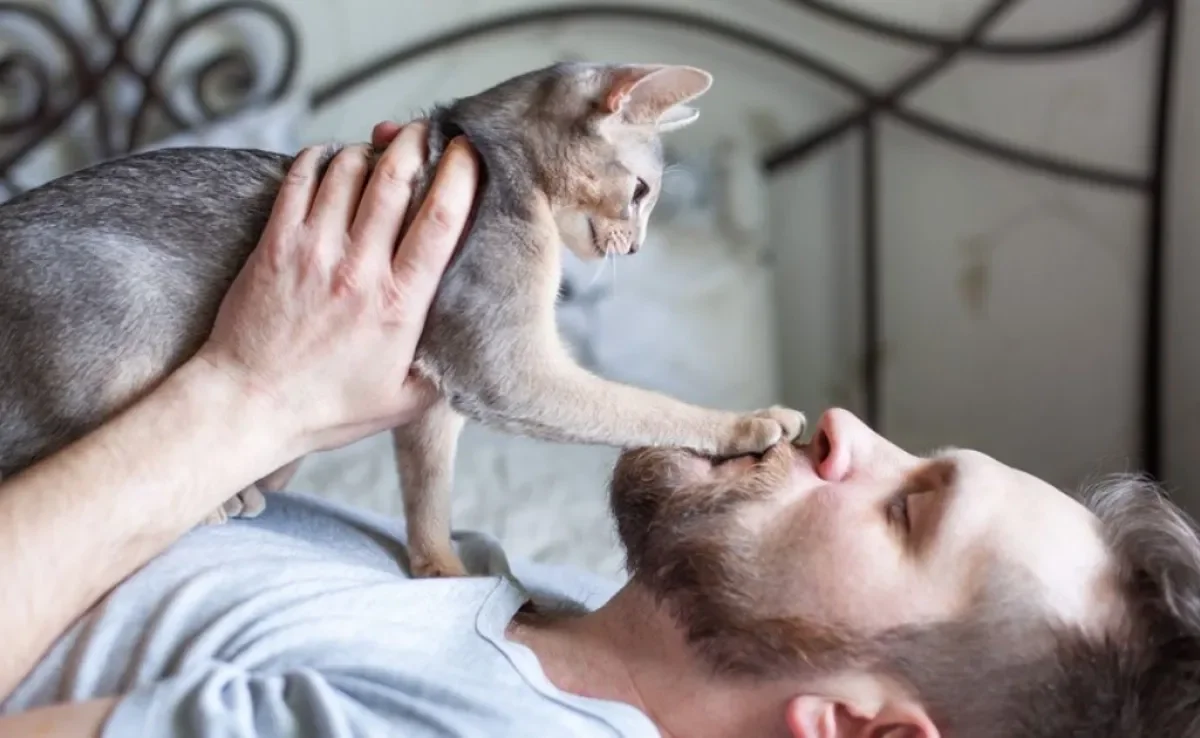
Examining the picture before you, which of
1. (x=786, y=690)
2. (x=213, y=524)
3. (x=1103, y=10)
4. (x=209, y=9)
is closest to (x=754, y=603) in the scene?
(x=786, y=690)

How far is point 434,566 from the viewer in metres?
1.14

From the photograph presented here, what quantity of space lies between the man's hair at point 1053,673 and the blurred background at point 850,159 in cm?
113

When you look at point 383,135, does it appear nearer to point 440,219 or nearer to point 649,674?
point 440,219

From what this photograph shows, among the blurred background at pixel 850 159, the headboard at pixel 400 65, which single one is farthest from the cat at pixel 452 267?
the headboard at pixel 400 65

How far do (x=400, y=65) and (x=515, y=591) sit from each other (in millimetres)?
1490

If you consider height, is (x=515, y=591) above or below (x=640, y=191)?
below

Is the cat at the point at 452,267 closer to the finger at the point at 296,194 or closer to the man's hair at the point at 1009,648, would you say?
the finger at the point at 296,194

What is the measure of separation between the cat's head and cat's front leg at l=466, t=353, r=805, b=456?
155 mm

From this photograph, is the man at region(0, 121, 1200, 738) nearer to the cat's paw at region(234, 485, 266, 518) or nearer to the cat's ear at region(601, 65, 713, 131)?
the cat's paw at region(234, 485, 266, 518)

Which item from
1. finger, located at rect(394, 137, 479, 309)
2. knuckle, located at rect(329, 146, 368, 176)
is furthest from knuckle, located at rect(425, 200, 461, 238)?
knuckle, located at rect(329, 146, 368, 176)

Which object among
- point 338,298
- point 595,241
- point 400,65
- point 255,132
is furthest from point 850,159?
point 338,298

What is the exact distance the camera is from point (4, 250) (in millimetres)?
979

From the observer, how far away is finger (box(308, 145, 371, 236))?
1003mm

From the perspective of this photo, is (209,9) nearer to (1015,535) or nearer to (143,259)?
(143,259)
